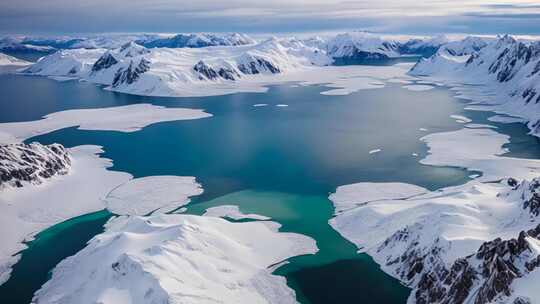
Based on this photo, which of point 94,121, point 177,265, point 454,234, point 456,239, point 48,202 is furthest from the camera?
point 94,121

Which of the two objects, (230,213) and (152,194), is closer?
(230,213)

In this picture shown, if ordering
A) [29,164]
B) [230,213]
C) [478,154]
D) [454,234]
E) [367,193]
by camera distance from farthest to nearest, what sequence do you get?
[478,154] → [29,164] → [367,193] → [230,213] → [454,234]

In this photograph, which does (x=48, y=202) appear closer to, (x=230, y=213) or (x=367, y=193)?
(x=230, y=213)

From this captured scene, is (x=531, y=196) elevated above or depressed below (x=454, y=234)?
above

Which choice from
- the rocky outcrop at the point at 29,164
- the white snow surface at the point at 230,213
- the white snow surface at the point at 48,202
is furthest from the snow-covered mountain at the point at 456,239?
the rocky outcrop at the point at 29,164

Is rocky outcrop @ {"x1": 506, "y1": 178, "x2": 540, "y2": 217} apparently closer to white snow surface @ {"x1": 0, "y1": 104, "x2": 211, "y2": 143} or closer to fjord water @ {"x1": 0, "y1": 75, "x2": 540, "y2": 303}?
fjord water @ {"x1": 0, "y1": 75, "x2": 540, "y2": 303}

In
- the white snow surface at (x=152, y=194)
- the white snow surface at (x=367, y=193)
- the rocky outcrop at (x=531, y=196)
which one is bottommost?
the white snow surface at (x=367, y=193)

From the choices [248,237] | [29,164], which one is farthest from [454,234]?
[29,164]

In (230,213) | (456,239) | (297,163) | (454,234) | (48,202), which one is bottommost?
(297,163)

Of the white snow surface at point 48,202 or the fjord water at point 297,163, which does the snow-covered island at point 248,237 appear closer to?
the white snow surface at point 48,202
